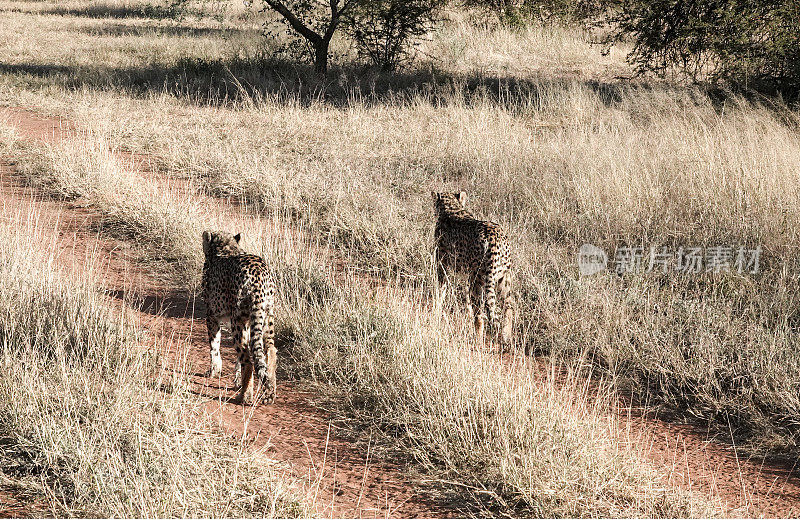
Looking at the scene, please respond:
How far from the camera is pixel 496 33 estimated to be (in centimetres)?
1878

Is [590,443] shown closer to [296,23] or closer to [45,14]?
[296,23]

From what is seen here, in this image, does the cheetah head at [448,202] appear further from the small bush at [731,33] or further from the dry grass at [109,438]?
the small bush at [731,33]

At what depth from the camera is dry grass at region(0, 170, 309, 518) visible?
3.22m

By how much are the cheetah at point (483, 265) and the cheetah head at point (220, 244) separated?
1.60 m

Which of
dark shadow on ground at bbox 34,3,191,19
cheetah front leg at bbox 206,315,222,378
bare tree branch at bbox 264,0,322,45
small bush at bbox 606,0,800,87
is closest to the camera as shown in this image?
cheetah front leg at bbox 206,315,222,378

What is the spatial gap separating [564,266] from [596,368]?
1489mm

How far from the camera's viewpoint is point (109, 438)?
362 centimetres

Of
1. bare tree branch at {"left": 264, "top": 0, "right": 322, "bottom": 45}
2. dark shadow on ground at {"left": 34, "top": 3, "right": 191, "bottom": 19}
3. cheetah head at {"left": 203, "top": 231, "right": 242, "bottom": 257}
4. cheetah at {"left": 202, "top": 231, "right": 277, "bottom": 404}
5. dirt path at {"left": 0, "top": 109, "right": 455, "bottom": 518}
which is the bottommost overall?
dirt path at {"left": 0, "top": 109, "right": 455, "bottom": 518}

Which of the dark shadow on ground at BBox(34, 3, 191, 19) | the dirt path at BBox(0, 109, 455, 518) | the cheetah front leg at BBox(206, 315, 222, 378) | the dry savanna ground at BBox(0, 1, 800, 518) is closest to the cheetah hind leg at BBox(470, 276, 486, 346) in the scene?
the dry savanna ground at BBox(0, 1, 800, 518)

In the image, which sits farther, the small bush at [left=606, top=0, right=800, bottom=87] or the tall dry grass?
the small bush at [left=606, top=0, right=800, bottom=87]

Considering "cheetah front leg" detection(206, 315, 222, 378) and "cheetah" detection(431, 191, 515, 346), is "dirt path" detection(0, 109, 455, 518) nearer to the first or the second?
"cheetah front leg" detection(206, 315, 222, 378)

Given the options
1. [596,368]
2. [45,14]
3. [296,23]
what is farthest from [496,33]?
[45,14]

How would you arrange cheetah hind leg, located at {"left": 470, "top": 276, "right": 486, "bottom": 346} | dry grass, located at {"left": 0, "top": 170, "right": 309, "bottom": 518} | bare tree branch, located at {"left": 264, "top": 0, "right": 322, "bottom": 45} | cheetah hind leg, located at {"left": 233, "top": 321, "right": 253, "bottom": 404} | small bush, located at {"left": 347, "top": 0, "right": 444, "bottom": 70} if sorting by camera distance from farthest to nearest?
bare tree branch, located at {"left": 264, "top": 0, "right": 322, "bottom": 45}, small bush, located at {"left": 347, "top": 0, "right": 444, "bottom": 70}, cheetah hind leg, located at {"left": 470, "top": 276, "right": 486, "bottom": 346}, cheetah hind leg, located at {"left": 233, "top": 321, "right": 253, "bottom": 404}, dry grass, located at {"left": 0, "top": 170, "right": 309, "bottom": 518}

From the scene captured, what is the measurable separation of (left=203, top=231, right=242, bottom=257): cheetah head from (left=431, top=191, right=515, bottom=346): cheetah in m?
1.60
